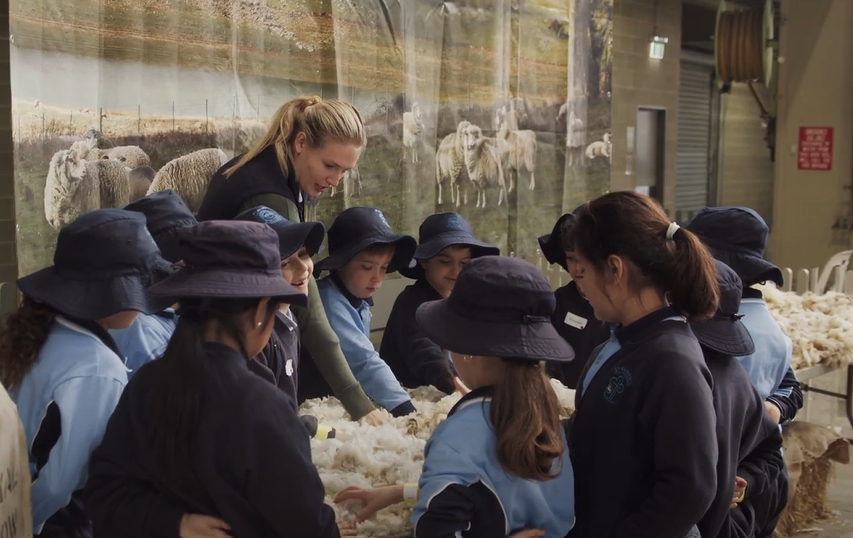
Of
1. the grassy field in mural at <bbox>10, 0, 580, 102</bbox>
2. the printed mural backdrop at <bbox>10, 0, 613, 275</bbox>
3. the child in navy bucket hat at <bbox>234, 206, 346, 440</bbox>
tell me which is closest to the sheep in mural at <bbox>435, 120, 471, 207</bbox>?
the printed mural backdrop at <bbox>10, 0, 613, 275</bbox>

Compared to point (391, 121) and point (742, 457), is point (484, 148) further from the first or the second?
point (742, 457)

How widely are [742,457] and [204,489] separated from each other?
134cm

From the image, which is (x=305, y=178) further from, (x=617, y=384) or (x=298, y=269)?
(x=617, y=384)

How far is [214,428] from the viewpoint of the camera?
1632mm

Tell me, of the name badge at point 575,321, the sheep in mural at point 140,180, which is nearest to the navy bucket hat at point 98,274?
the name badge at point 575,321

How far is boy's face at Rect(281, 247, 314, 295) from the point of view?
8.23ft

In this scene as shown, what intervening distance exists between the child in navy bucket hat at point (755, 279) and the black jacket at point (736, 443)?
1.48ft

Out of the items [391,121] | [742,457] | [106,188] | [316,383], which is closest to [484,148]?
[391,121]

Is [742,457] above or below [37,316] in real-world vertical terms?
below

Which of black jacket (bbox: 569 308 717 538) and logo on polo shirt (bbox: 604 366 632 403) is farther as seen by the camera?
logo on polo shirt (bbox: 604 366 632 403)

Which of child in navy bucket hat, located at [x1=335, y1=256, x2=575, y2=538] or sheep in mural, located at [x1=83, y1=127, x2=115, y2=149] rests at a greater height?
sheep in mural, located at [x1=83, y1=127, x2=115, y2=149]

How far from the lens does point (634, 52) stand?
1026 centimetres

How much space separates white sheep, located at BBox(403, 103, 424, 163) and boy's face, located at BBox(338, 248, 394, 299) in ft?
8.96

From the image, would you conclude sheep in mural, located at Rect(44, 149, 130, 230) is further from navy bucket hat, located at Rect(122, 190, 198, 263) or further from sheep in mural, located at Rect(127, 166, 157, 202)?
navy bucket hat, located at Rect(122, 190, 198, 263)
